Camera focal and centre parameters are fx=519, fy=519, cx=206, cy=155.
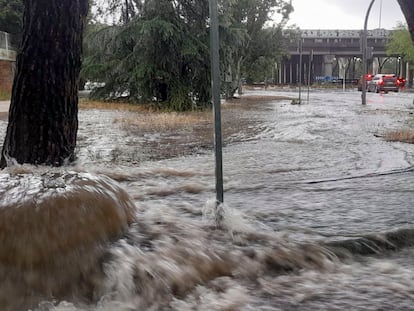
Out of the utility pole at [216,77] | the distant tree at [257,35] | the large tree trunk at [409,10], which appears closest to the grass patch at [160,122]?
the large tree trunk at [409,10]

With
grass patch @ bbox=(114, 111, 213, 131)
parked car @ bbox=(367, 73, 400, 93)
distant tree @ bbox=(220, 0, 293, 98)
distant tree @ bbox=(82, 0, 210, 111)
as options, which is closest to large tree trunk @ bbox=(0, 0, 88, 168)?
grass patch @ bbox=(114, 111, 213, 131)

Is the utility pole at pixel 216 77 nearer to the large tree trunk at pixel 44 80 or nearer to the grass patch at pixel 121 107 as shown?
the large tree trunk at pixel 44 80

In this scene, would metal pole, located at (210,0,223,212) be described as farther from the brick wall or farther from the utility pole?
the brick wall

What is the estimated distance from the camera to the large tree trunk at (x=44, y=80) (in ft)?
15.6

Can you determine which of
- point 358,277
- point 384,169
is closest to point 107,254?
point 358,277

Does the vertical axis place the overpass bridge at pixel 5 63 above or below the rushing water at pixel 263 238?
above

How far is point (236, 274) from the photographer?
2590mm

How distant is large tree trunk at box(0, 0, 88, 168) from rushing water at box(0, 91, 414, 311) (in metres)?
0.71

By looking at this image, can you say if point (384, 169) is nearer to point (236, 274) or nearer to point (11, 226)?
point (236, 274)

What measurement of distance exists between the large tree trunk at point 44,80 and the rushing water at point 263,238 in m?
0.71

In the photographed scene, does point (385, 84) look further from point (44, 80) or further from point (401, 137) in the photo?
point (44, 80)

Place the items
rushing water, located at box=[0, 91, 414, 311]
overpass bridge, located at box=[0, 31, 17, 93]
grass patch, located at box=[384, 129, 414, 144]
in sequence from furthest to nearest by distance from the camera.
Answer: overpass bridge, located at box=[0, 31, 17, 93] < grass patch, located at box=[384, 129, 414, 144] < rushing water, located at box=[0, 91, 414, 311]

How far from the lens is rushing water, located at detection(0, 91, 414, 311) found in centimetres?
235

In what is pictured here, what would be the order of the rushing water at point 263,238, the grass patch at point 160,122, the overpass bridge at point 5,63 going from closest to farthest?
the rushing water at point 263,238, the grass patch at point 160,122, the overpass bridge at point 5,63
